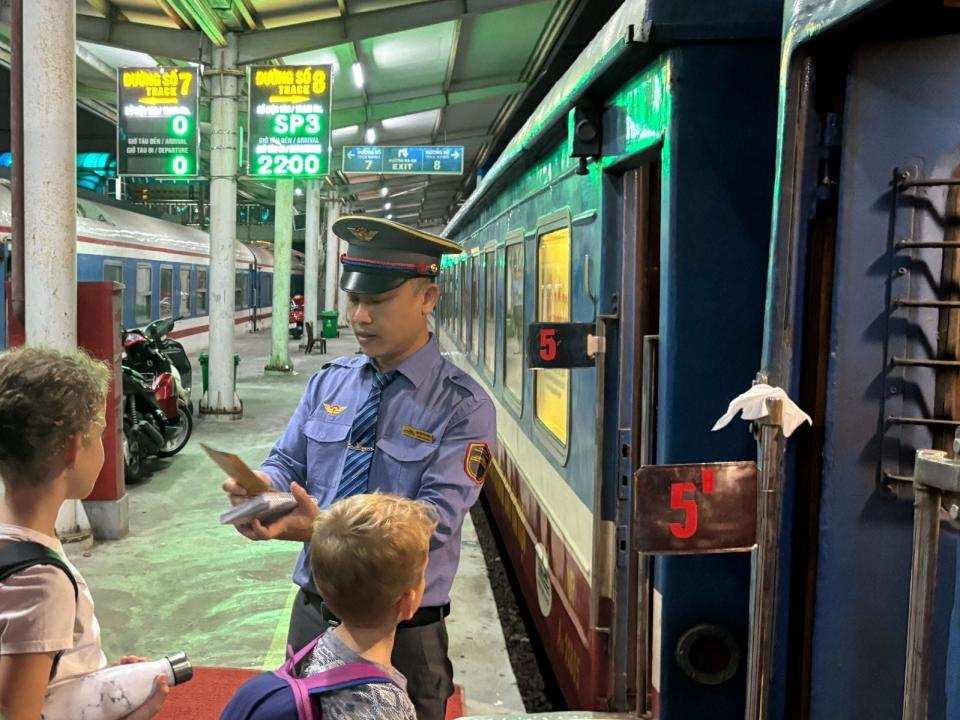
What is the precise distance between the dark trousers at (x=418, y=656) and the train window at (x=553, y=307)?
1.56 metres

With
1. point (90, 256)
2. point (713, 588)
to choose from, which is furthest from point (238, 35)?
point (713, 588)

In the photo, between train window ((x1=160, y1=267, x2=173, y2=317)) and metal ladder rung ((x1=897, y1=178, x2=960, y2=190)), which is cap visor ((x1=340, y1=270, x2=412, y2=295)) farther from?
train window ((x1=160, y1=267, x2=173, y2=317))

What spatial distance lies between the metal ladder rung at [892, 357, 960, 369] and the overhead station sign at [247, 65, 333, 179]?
9843 mm

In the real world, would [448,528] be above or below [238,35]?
below

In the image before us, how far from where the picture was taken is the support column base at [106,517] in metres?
6.01

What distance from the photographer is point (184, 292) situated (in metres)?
18.5

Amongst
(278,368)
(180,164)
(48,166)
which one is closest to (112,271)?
(278,368)

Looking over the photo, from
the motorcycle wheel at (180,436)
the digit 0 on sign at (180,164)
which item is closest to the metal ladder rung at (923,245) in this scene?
the motorcycle wheel at (180,436)

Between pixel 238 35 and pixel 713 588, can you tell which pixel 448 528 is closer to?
pixel 713 588

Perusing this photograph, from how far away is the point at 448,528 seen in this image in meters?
2.07

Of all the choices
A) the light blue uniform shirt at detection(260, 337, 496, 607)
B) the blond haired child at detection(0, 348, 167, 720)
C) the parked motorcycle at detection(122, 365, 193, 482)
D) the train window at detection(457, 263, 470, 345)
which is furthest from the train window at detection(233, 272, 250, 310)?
the blond haired child at detection(0, 348, 167, 720)

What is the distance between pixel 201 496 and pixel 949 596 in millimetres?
6590

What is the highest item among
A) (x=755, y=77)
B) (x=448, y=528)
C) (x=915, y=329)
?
(x=755, y=77)

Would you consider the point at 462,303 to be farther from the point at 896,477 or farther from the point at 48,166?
the point at 896,477
